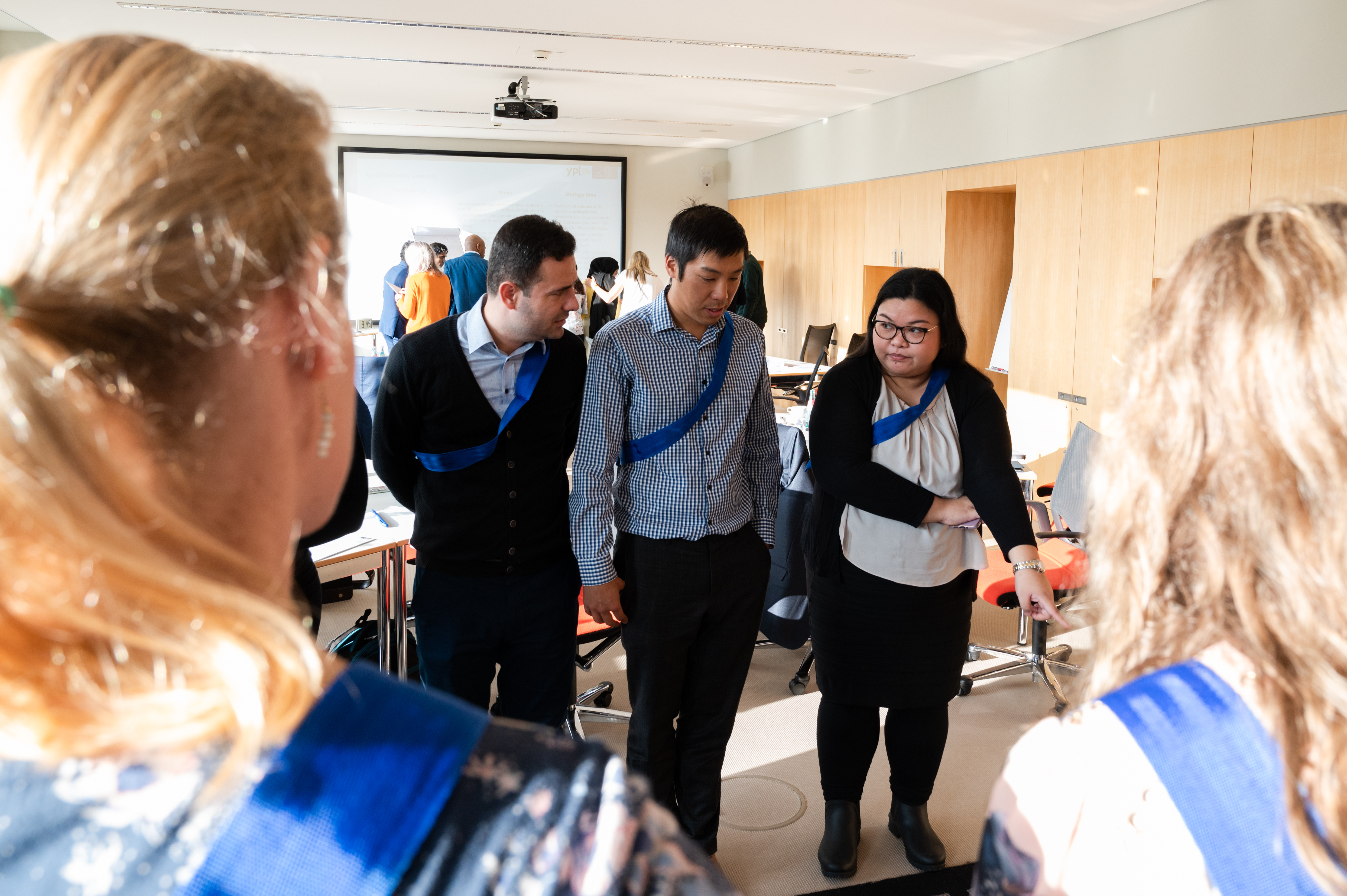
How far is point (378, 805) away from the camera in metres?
0.41

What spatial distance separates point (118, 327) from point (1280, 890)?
0.82m

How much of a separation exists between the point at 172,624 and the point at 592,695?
313 cm

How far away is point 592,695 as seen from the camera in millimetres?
3418

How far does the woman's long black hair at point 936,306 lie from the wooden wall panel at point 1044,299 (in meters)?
3.93

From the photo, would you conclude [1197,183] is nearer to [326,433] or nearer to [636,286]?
[636,286]

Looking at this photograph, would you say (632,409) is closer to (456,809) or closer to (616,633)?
(616,633)

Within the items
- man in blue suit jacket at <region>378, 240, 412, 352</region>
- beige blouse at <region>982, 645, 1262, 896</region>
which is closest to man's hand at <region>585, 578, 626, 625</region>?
beige blouse at <region>982, 645, 1262, 896</region>

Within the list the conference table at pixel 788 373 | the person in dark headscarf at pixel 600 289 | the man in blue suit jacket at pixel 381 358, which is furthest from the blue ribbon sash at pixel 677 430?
the person in dark headscarf at pixel 600 289

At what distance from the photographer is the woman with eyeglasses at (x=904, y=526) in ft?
7.45

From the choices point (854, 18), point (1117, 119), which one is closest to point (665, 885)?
point (854, 18)

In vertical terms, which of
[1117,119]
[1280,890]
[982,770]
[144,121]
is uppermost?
[1117,119]

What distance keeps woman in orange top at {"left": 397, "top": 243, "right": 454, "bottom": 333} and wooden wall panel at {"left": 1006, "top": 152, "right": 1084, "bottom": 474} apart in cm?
436

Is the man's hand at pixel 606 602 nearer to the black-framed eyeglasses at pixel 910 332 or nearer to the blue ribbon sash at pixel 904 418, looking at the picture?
the blue ribbon sash at pixel 904 418

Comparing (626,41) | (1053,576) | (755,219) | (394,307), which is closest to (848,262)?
(755,219)
